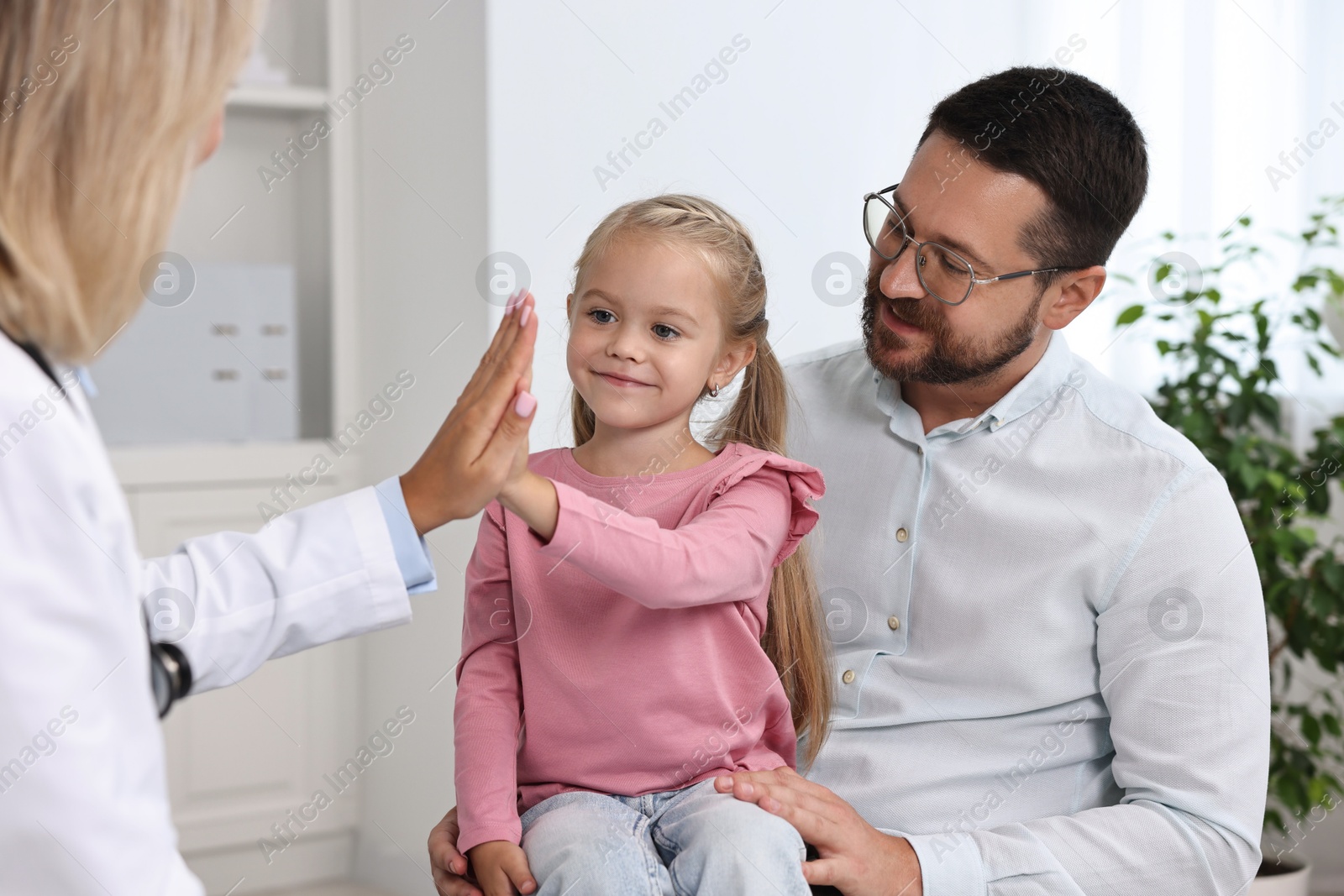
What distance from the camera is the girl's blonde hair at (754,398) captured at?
1318 mm

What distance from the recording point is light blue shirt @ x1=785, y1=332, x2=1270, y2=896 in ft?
4.38

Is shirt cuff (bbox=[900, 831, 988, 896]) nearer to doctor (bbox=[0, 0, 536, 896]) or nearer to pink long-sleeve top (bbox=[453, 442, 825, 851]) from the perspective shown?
pink long-sleeve top (bbox=[453, 442, 825, 851])

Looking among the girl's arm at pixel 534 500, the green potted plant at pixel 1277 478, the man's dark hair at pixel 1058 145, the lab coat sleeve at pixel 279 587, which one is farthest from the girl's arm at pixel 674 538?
the green potted plant at pixel 1277 478

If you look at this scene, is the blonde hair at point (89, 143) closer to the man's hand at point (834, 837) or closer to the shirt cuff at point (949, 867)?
the man's hand at point (834, 837)

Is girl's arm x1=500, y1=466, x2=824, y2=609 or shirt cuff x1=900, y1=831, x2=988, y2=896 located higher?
girl's arm x1=500, y1=466, x2=824, y2=609

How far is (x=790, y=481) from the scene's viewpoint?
1.33 meters

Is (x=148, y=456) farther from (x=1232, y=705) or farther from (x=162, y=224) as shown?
(x=1232, y=705)

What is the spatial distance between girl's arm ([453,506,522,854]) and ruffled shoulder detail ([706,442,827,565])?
255mm

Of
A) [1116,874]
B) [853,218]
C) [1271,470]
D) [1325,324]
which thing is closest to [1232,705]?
[1116,874]

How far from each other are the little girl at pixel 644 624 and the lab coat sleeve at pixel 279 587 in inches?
7.7

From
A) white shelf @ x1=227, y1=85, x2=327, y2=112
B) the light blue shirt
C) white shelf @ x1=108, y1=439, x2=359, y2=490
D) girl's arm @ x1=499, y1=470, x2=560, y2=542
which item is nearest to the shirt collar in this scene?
the light blue shirt

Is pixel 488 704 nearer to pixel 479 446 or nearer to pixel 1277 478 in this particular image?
pixel 479 446

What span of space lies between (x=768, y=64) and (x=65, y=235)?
181 centimetres

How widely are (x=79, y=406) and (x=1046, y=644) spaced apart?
1.07m
